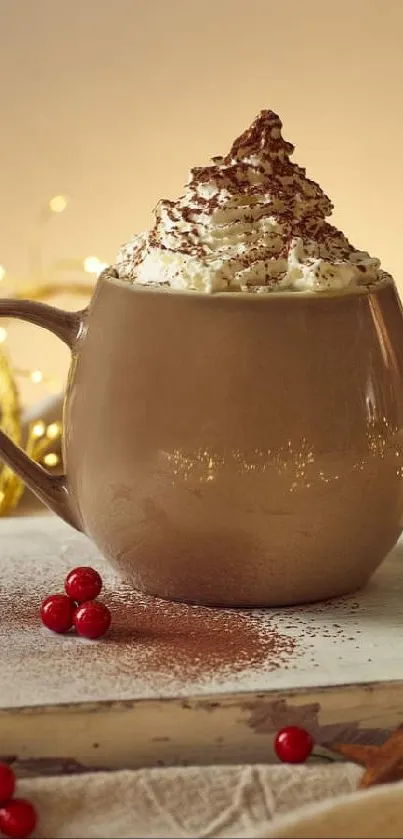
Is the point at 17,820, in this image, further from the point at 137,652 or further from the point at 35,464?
the point at 35,464

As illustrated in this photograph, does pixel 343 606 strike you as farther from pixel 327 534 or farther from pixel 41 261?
pixel 41 261

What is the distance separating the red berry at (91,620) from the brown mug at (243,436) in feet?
0.18

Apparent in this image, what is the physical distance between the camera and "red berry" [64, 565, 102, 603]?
2.76ft

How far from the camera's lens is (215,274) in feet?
2.57

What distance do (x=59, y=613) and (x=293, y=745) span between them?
0.19 meters

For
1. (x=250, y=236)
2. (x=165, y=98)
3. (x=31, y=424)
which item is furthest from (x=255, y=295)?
(x=165, y=98)

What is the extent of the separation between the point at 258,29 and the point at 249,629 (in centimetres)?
126

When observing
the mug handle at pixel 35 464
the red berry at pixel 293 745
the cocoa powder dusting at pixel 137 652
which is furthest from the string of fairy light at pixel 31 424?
the red berry at pixel 293 745

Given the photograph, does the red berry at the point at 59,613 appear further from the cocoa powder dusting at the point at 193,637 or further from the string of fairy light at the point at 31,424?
the string of fairy light at the point at 31,424

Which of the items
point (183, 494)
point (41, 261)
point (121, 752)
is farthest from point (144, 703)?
point (41, 261)

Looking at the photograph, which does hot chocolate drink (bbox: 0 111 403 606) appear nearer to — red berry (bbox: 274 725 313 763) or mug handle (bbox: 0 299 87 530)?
mug handle (bbox: 0 299 87 530)

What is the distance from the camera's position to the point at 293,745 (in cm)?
68

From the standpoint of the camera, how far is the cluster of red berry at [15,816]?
61 cm

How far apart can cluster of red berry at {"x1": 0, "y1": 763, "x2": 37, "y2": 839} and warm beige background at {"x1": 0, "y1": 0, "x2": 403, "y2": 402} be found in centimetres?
136
